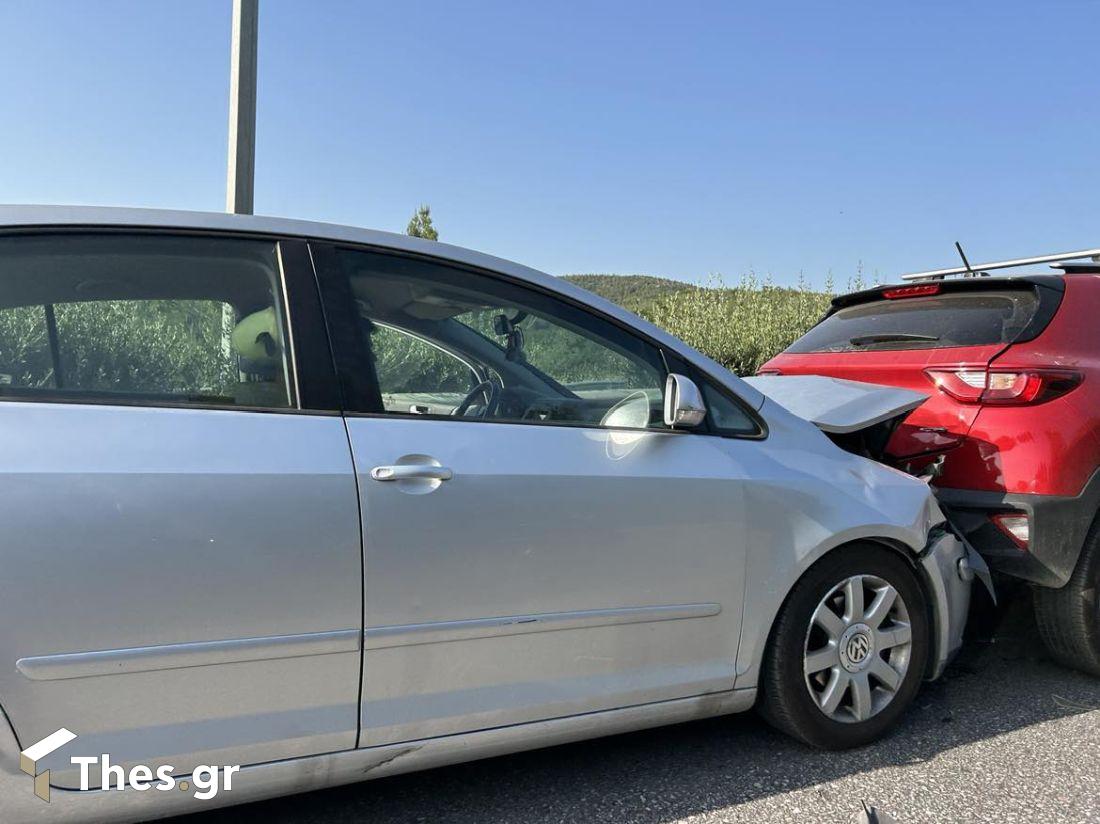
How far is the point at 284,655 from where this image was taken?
2008 millimetres

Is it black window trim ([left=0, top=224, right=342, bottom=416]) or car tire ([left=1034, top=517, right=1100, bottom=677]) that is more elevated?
black window trim ([left=0, top=224, right=342, bottom=416])

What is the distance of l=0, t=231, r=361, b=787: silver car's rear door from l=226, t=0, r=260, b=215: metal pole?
3.59m

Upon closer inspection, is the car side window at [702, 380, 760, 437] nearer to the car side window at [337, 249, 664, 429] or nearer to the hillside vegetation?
the car side window at [337, 249, 664, 429]

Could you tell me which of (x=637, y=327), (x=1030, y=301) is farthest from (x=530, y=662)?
(x=1030, y=301)

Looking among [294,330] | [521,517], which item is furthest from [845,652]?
[294,330]

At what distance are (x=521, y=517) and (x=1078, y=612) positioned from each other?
7.89 ft

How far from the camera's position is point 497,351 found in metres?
2.59

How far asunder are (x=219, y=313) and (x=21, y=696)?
0.99m

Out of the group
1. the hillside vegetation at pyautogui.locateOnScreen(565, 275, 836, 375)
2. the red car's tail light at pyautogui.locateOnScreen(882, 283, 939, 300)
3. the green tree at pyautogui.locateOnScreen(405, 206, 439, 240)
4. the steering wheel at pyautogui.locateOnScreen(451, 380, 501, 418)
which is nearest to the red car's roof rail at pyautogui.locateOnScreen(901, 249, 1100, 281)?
the red car's tail light at pyautogui.locateOnScreen(882, 283, 939, 300)

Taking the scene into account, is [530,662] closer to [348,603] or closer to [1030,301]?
[348,603]

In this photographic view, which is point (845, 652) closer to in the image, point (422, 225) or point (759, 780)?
point (759, 780)

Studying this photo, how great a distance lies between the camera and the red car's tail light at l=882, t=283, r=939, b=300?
3914 mm

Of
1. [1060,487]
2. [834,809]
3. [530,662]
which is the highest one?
[1060,487]

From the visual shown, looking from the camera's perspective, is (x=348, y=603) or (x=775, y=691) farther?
(x=775, y=691)
